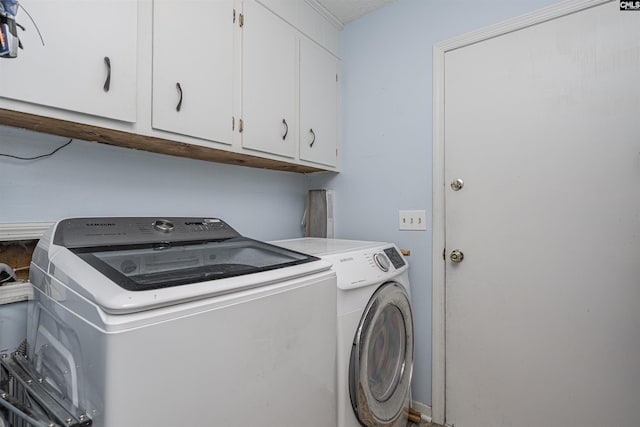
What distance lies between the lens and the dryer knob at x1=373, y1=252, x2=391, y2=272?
5.29 ft

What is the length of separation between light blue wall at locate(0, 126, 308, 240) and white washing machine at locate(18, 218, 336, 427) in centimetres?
27

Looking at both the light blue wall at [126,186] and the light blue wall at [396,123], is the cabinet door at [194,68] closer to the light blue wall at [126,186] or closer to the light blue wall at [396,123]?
the light blue wall at [126,186]

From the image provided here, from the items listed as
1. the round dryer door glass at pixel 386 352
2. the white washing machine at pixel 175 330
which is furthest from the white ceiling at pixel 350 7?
the round dryer door glass at pixel 386 352

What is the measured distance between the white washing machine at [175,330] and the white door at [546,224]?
1027 mm

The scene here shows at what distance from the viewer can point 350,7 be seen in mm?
2133

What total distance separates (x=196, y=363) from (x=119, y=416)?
6.6 inches

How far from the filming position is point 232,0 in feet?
5.04

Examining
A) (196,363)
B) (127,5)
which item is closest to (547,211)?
(196,363)

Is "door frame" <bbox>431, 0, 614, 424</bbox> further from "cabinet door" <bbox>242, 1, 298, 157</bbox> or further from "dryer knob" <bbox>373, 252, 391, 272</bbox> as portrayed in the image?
"cabinet door" <bbox>242, 1, 298, 157</bbox>

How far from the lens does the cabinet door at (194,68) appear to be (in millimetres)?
1279

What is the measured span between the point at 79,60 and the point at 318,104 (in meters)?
1.35

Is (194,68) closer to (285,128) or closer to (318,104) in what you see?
(285,128)

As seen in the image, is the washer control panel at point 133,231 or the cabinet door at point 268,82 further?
the cabinet door at point 268,82

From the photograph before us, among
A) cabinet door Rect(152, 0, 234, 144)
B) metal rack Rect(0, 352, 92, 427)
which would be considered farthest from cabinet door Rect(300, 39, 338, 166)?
metal rack Rect(0, 352, 92, 427)
